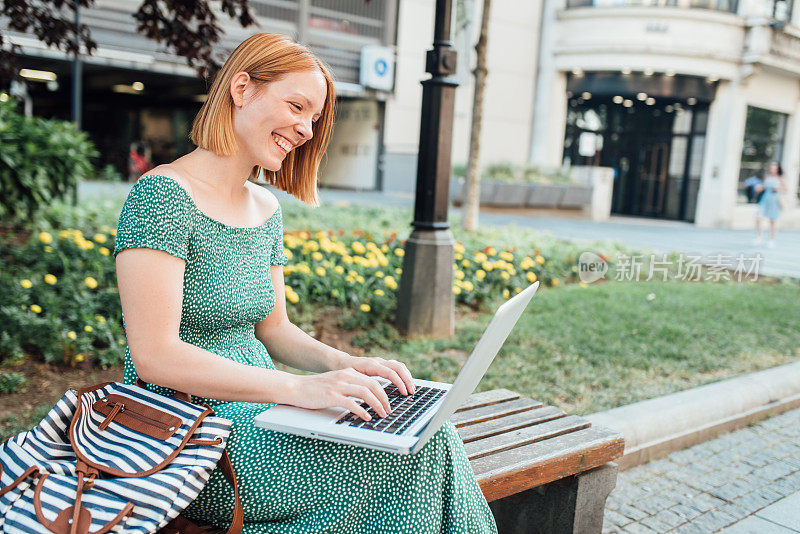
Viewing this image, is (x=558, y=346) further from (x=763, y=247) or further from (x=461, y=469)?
(x=763, y=247)

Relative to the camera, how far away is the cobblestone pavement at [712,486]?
2.95 metres

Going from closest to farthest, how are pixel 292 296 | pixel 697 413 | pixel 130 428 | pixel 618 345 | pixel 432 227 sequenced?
pixel 130 428, pixel 697 413, pixel 292 296, pixel 432 227, pixel 618 345

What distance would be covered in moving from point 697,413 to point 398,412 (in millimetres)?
2799

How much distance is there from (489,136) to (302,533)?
21801mm

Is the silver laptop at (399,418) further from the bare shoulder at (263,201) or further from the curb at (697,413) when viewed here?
the curb at (697,413)

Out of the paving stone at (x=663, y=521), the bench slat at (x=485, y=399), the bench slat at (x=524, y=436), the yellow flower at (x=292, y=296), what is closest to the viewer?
the bench slat at (x=524, y=436)

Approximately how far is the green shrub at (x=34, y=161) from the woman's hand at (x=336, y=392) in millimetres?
6517

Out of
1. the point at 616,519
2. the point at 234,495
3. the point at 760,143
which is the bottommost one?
the point at 616,519

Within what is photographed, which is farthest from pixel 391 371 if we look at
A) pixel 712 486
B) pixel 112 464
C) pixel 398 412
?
pixel 712 486

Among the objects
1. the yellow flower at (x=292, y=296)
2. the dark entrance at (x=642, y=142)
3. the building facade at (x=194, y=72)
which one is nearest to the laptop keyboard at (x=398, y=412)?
the yellow flower at (x=292, y=296)

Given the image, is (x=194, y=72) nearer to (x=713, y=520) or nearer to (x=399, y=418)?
(x=713, y=520)

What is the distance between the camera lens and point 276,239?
2029mm

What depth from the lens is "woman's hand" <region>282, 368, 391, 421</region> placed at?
1595 mm

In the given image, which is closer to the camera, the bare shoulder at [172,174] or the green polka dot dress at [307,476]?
the green polka dot dress at [307,476]
